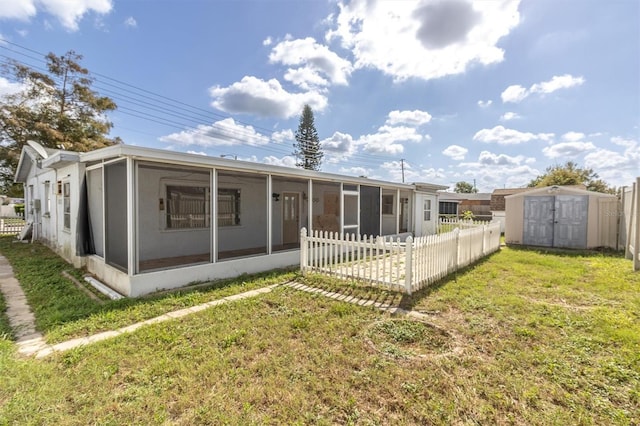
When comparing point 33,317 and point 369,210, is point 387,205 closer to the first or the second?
point 369,210

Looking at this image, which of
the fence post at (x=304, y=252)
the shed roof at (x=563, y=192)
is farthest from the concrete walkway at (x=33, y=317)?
the shed roof at (x=563, y=192)

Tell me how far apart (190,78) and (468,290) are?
60.5 ft

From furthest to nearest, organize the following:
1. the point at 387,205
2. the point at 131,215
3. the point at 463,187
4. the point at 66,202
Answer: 1. the point at 463,187
2. the point at 387,205
3. the point at 66,202
4. the point at 131,215

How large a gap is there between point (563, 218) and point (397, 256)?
1015cm

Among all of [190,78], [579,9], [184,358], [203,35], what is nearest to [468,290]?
[184,358]

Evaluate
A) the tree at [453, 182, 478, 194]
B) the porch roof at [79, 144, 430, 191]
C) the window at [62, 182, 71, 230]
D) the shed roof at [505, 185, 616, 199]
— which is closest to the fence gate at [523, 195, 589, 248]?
the shed roof at [505, 185, 616, 199]

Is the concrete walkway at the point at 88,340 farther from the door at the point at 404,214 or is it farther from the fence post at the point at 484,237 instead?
the door at the point at 404,214

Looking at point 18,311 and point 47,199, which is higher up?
point 47,199

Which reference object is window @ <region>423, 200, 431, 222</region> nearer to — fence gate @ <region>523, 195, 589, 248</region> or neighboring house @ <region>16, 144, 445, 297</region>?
neighboring house @ <region>16, 144, 445, 297</region>

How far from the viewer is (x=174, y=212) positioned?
8047 mm

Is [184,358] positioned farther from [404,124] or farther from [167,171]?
[404,124]

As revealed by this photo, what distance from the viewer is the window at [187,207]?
8.01 meters

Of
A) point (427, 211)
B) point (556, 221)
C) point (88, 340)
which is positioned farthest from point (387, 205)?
point (88, 340)

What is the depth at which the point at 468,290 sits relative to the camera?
18.3ft
